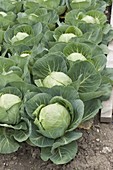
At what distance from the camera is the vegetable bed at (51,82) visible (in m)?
2.79

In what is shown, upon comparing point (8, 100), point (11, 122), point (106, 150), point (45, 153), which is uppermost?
point (8, 100)

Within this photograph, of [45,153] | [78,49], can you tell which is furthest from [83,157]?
[78,49]

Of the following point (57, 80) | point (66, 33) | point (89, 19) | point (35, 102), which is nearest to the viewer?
point (35, 102)

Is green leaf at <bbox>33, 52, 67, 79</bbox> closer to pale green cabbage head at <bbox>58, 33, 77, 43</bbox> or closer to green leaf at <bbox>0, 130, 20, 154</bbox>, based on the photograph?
pale green cabbage head at <bbox>58, 33, 77, 43</bbox>

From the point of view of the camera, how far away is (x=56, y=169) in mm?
2805

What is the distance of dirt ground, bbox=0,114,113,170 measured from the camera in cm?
283

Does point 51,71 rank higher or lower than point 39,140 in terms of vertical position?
higher

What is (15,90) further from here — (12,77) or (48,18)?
(48,18)

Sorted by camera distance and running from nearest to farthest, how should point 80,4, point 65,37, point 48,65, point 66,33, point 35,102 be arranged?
point 35,102 < point 48,65 < point 65,37 < point 66,33 < point 80,4

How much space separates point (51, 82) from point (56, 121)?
0.40 m

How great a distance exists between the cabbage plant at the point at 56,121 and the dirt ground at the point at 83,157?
0.11m

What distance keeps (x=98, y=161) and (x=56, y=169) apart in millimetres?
319

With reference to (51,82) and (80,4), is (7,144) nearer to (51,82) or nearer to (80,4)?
(51,82)

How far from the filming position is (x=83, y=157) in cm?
289
